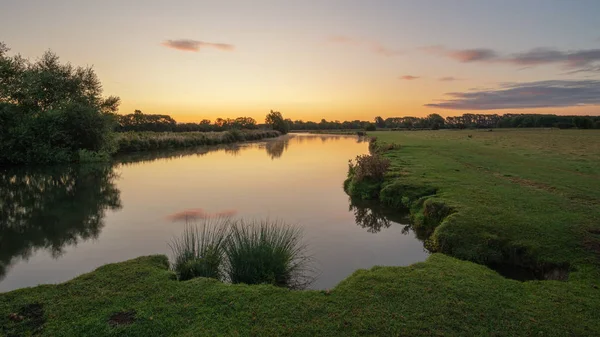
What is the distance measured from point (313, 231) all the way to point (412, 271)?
5.69 metres

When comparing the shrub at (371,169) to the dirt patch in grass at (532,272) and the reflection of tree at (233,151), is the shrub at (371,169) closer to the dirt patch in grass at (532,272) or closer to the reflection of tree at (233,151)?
the dirt patch in grass at (532,272)

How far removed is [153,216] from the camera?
1452 cm

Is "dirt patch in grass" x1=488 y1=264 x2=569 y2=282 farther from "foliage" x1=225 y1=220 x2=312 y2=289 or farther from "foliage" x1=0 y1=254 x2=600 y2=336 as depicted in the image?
"foliage" x1=225 y1=220 x2=312 y2=289

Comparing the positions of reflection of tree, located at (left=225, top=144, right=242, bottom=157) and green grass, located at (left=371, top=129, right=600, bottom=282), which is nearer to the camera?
green grass, located at (left=371, top=129, right=600, bottom=282)

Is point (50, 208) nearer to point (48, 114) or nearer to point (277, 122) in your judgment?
point (48, 114)

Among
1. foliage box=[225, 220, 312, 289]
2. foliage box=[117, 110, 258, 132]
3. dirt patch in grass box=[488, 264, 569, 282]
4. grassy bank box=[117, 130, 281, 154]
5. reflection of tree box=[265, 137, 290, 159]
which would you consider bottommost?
dirt patch in grass box=[488, 264, 569, 282]

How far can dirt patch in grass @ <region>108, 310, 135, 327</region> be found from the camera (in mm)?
5242

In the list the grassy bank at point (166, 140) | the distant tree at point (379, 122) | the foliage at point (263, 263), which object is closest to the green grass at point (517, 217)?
the foliage at point (263, 263)

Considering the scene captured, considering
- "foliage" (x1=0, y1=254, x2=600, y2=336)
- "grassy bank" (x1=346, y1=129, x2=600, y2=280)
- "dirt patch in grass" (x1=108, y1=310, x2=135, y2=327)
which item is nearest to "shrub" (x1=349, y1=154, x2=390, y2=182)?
"grassy bank" (x1=346, y1=129, x2=600, y2=280)

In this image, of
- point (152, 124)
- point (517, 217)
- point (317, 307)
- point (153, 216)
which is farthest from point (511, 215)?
point (152, 124)

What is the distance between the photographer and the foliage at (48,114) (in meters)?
30.4

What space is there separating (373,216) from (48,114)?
3266 cm

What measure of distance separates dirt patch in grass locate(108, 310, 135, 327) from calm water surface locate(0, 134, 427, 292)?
13.6 ft

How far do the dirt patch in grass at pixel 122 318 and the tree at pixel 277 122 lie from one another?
117416 millimetres
